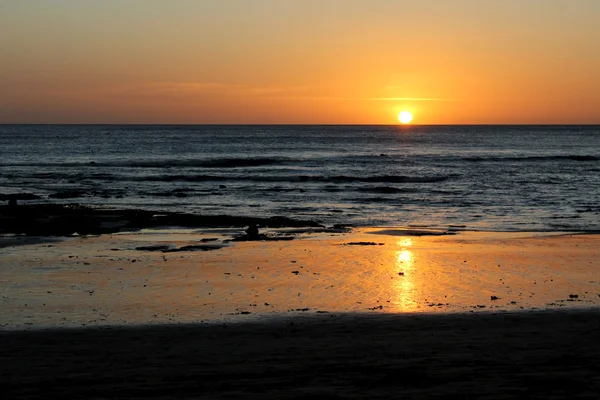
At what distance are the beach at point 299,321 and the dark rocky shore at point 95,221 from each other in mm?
3841

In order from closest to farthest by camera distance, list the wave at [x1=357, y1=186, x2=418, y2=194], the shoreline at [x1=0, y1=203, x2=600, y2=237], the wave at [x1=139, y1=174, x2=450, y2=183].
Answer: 1. the shoreline at [x1=0, y1=203, x2=600, y2=237]
2. the wave at [x1=357, y1=186, x2=418, y2=194]
3. the wave at [x1=139, y1=174, x2=450, y2=183]

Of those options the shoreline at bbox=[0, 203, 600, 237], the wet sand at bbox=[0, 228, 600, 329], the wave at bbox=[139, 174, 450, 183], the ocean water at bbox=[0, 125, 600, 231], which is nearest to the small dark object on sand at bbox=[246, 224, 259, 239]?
the wet sand at bbox=[0, 228, 600, 329]

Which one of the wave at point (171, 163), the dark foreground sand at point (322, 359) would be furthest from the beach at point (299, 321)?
the wave at point (171, 163)

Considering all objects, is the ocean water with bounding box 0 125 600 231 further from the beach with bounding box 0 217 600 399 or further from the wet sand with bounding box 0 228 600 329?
the beach with bounding box 0 217 600 399

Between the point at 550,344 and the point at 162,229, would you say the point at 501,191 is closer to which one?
the point at 162,229

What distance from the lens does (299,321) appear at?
12352 mm

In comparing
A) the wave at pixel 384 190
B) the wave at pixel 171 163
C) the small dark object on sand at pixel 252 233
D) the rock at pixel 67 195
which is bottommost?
the wave at pixel 171 163

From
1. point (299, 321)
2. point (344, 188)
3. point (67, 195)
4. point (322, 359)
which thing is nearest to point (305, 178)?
point (344, 188)

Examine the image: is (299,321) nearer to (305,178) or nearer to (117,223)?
(117,223)

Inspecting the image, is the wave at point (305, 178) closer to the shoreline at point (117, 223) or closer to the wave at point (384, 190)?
the wave at point (384, 190)

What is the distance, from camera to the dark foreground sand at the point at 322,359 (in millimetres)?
8766

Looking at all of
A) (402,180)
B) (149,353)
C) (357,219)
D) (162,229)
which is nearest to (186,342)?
(149,353)

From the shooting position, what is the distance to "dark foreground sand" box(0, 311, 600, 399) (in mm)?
8766

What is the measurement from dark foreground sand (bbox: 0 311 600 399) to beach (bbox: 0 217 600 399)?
0.10ft
